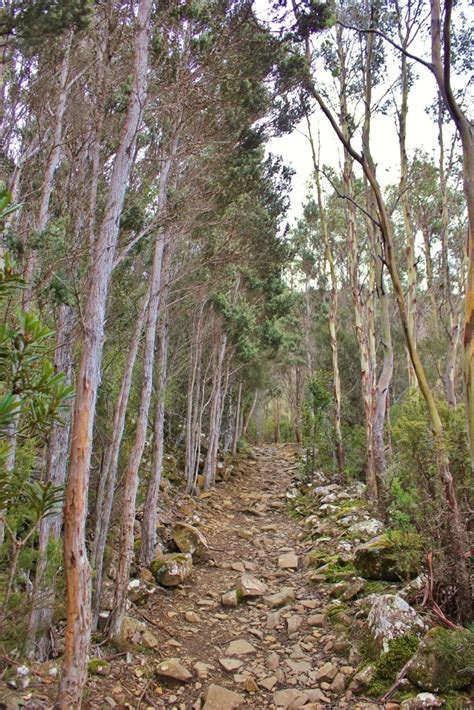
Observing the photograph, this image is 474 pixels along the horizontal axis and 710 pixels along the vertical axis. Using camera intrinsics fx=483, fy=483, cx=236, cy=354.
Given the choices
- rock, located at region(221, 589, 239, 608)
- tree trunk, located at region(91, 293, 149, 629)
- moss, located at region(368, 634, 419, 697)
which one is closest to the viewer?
moss, located at region(368, 634, 419, 697)

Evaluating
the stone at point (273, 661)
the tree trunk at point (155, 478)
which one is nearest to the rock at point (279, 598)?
the stone at point (273, 661)

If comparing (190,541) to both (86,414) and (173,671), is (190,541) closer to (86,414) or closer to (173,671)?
(173,671)

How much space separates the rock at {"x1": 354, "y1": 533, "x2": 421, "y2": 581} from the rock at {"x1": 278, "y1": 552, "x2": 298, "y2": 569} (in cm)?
178

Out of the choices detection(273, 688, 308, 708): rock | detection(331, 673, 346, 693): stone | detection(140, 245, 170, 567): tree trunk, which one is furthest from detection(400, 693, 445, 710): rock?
detection(140, 245, 170, 567): tree trunk

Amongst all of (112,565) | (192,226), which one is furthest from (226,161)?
(112,565)

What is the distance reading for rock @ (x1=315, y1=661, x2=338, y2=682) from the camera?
4406 millimetres

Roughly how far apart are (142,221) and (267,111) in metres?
3.14

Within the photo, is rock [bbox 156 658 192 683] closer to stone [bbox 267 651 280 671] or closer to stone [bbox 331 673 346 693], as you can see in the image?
stone [bbox 267 651 280 671]

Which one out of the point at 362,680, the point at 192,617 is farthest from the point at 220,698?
the point at 192,617

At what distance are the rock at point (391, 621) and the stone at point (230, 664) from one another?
4.61ft

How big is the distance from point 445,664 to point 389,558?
2.04 m

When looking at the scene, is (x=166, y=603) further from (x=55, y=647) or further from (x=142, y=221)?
(x=142, y=221)

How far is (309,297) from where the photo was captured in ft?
79.4

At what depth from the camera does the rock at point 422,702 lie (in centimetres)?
351
